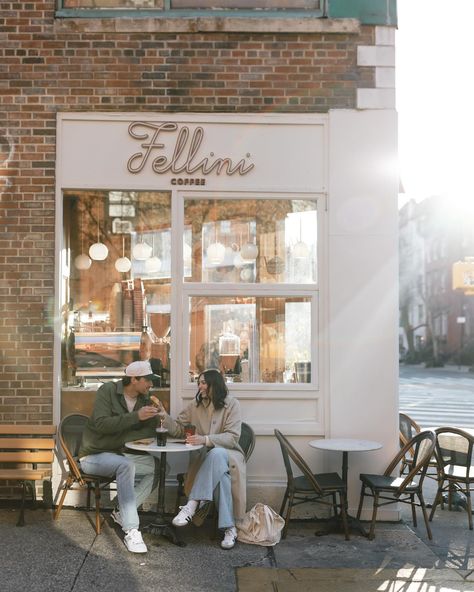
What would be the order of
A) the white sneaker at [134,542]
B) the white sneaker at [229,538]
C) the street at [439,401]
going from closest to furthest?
the white sneaker at [134,542], the white sneaker at [229,538], the street at [439,401]

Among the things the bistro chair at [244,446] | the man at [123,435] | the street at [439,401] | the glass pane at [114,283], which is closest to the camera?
the man at [123,435]

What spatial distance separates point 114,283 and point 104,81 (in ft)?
7.28

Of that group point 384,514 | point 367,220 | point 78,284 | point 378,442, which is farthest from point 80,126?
point 384,514

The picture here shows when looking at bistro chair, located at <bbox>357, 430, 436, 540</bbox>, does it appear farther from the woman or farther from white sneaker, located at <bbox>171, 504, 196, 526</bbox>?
→ white sneaker, located at <bbox>171, 504, 196, 526</bbox>

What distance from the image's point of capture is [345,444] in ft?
23.6

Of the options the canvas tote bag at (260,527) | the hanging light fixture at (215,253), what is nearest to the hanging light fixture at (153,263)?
the hanging light fixture at (215,253)

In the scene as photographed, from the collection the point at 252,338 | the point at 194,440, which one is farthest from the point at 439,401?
the point at 194,440

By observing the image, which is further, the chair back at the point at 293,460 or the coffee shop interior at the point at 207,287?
the coffee shop interior at the point at 207,287

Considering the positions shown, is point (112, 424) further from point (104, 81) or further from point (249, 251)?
point (104, 81)

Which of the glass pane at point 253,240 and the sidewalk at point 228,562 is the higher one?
the glass pane at point 253,240

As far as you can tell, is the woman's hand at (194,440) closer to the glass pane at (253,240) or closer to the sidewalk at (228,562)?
the sidewalk at (228,562)

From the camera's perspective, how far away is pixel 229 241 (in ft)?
26.7

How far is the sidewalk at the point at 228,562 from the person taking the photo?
5566mm

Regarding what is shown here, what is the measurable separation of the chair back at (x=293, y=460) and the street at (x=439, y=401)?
10855 millimetres
